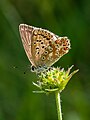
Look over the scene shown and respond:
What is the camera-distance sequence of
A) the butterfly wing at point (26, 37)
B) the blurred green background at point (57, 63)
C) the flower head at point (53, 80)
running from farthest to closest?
the blurred green background at point (57, 63) → the butterfly wing at point (26, 37) → the flower head at point (53, 80)

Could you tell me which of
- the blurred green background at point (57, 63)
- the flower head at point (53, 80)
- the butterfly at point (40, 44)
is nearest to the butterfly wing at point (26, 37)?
the butterfly at point (40, 44)

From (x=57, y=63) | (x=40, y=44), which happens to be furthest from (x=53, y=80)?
(x=57, y=63)

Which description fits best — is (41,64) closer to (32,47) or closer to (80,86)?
(32,47)

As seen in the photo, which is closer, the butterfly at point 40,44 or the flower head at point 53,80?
the flower head at point 53,80

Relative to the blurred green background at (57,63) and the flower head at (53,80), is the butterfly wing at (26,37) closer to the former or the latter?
the flower head at (53,80)

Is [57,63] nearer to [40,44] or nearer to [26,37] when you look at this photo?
[40,44]

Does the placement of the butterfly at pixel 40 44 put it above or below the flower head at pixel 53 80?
above

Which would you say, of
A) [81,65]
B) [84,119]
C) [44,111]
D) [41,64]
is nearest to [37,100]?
[44,111]
